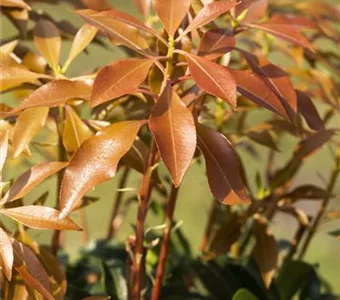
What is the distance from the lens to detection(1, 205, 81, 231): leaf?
1004mm

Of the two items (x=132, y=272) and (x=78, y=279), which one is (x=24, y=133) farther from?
(x=78, y=279)

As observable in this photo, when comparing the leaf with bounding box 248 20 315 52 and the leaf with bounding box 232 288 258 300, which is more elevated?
the leaf with bounding box 248 20 315 52

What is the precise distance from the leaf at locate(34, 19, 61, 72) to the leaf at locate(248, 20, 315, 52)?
0.30m

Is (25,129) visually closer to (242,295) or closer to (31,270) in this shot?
(31,270)

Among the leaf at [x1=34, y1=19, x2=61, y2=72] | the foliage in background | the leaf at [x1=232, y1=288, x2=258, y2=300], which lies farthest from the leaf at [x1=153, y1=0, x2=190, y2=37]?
the leaf at [x1=232, y1=288, x2=258, y2=300]

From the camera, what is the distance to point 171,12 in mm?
1025

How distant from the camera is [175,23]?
1.02 m

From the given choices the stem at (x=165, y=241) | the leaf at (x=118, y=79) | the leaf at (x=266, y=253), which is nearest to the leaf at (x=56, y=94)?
the leaf at (x=118, y=79)

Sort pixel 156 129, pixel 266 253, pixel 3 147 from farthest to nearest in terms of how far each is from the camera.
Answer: pixel 266 253, pixel 3 147, pixel 156 129

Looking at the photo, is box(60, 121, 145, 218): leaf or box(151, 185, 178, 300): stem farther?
box(151, 185, 178, 300): stem

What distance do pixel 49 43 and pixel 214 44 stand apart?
1.01 feet

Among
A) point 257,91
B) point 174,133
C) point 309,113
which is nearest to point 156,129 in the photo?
point 174,133

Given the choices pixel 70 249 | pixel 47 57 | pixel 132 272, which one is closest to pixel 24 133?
pixel 47 57

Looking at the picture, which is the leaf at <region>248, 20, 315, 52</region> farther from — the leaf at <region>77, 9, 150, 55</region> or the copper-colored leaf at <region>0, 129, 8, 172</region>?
the copper-colored leaf at <region>0, 129, 8, 172</region>
